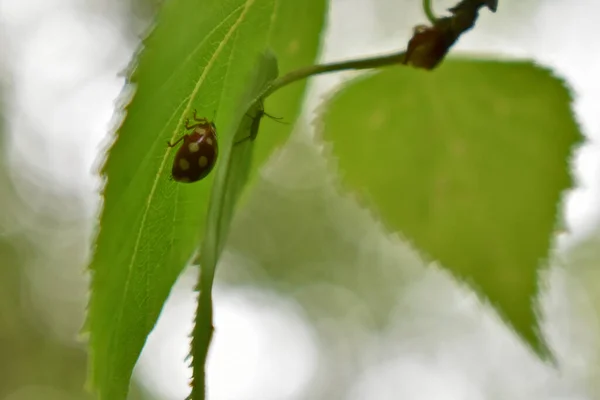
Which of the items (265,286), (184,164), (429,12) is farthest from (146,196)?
(265,286)

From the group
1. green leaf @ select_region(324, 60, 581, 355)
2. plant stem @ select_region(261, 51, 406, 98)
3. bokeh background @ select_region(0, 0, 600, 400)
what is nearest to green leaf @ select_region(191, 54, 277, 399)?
plant stem @ select_region(261, 51, 406, 98)

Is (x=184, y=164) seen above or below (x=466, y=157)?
above

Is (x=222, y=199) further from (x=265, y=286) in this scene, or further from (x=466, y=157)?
(x=265, y=286)

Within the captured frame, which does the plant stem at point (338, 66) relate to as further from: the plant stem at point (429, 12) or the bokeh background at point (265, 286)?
the bokeh background at point (265, 286)

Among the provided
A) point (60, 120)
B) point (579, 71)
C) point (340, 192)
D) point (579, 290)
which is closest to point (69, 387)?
point (60, 120)

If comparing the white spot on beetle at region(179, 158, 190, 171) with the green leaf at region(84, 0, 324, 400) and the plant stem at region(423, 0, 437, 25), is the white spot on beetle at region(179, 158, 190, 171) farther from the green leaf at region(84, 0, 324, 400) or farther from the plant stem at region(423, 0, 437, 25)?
the plant stem at region(423, 0, 437, 25)

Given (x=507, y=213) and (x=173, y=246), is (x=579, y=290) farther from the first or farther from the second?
(x=173, y=246)
